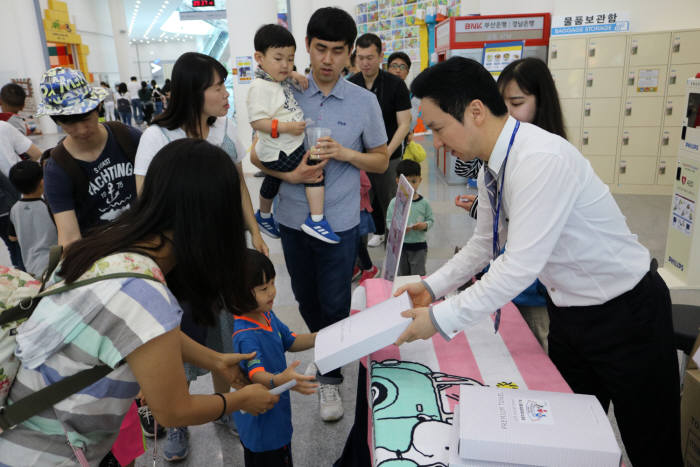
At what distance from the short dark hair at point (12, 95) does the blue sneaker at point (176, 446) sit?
3500 mm

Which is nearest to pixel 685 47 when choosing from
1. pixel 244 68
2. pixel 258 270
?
pixel 244 68

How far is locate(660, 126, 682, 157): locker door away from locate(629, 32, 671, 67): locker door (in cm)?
82

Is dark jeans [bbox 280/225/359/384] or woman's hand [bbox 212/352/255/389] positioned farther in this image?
dark jeans [bbox 280/225/359/384]

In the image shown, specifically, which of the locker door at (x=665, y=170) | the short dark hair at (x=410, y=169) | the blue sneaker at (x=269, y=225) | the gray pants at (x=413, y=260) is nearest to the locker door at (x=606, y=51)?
the locker door at (x=665, y=170)

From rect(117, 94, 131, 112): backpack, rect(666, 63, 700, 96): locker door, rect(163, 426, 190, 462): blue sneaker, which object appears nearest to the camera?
rect(163, 426, 190, 462): blue sneaker

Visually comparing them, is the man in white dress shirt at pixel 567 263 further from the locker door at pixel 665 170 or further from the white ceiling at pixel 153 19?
the white ceiling at pixel 153 19

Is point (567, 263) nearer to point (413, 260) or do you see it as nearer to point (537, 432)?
point (537, 432)

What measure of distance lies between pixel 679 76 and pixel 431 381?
259 inches

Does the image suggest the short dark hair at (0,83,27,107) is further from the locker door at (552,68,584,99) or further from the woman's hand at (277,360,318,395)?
the locker door at (552,68,584,99)

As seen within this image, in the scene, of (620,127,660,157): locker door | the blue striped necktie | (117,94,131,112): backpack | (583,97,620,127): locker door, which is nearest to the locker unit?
(620,127,660,157): locker door

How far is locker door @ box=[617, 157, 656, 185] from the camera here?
6.57 meters

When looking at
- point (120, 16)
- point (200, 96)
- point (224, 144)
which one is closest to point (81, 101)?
point (200, 96)

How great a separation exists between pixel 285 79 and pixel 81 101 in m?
0.86

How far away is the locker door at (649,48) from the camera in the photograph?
6.18 metres
